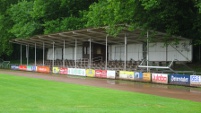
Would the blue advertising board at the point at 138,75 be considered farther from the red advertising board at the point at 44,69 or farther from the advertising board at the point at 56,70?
the red advertising board at the point at 44,69

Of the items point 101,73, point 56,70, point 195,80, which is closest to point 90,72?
point 101,73

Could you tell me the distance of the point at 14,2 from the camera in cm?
6406

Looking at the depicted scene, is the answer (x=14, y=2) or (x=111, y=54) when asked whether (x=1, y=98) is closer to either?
(x=111, y=54)

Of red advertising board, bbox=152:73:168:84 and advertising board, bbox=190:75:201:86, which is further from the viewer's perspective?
red advertising board, bbox=152:73:168:84

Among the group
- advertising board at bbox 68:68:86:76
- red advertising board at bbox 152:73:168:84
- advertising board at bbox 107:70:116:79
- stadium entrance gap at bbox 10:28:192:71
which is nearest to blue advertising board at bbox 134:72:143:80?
Result: stadium entrance gap at bbox 10:28:192:71

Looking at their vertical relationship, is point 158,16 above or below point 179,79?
above

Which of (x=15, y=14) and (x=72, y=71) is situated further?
(x=15, y=14)

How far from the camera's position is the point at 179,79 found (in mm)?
25922

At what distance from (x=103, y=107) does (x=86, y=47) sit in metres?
35.7

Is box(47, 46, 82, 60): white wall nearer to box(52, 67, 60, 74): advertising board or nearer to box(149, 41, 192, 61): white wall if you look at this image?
box(52, 67, 60, 74): advertising board

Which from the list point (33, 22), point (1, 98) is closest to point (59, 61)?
point (33, 22)

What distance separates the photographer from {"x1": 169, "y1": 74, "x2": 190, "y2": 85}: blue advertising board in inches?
999

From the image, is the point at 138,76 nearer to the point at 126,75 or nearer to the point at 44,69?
the point at 126,75

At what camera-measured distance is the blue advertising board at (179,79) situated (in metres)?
25.4
